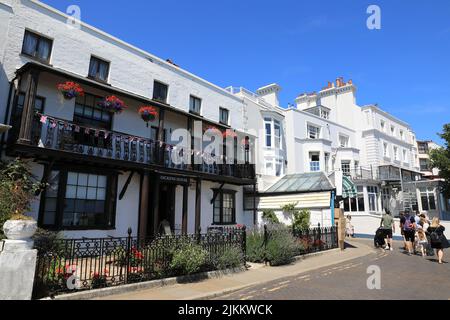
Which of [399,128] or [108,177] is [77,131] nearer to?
[108,177]

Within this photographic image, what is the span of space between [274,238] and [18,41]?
1190cm

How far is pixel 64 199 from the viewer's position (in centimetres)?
1148

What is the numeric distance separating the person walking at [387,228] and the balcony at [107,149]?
7.73 m

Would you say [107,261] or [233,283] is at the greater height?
[107,261]

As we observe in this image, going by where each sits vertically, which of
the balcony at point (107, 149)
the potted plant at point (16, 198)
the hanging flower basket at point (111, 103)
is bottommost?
the potted plant at point (16, 198)

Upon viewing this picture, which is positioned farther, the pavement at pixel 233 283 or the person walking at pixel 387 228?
the person walking at pixel 387 228

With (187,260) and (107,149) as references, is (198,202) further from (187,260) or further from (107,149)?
(187,260)

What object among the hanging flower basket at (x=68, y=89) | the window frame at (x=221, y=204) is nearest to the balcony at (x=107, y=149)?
the hanging flower basket at (x=68, y=89)

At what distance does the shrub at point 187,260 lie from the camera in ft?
27.9

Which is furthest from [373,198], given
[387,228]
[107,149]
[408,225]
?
[107,149]

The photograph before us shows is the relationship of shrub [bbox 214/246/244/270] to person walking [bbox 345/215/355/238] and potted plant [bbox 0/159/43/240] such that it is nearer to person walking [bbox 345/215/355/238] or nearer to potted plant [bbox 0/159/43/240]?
potted plant [bbox 0/159/43/240]

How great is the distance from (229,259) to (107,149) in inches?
259

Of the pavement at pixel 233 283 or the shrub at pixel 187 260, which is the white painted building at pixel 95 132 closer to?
the shrub at pixel 187 260

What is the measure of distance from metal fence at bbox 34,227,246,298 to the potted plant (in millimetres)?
730
